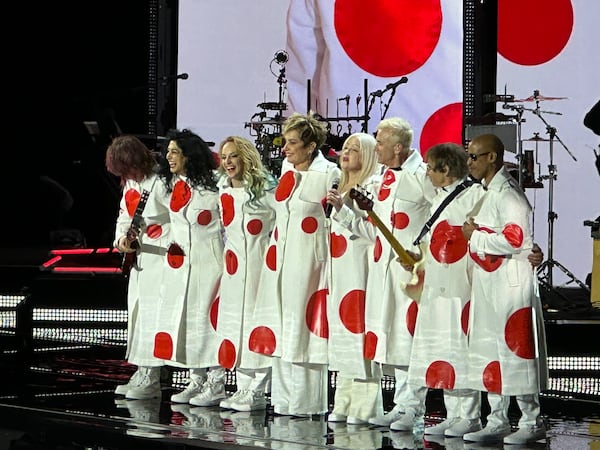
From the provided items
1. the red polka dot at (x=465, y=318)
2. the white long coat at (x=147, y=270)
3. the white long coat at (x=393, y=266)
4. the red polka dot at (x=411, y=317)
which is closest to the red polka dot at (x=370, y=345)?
the white long coat at (x=393, y=266)

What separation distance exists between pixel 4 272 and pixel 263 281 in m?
4.02

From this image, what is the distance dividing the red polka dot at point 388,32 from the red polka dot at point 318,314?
11.5 ft

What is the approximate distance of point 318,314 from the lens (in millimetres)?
5926

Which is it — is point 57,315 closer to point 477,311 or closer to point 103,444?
point 103,444

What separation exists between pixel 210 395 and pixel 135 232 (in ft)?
3.20

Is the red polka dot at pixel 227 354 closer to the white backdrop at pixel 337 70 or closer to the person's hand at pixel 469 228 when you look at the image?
the person's hand at pixel 469 228

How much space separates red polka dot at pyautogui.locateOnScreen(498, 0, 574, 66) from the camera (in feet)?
31.6

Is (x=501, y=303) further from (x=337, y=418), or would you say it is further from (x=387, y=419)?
(x=337, y=418)

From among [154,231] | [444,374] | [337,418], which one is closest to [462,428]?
[444,374]

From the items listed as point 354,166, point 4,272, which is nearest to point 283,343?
point 354,166

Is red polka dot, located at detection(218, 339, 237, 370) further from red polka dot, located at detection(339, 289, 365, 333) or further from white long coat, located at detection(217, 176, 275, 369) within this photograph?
red polka dot, located at detection(339, 289, 365, 333)

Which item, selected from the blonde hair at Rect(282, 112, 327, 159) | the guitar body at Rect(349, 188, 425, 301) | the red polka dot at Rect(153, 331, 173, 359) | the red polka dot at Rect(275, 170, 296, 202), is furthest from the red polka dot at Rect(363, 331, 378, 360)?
the red polka dot at Rect(153, 331, 173, 359)

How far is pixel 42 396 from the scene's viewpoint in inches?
268

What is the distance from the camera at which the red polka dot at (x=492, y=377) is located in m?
5.17
